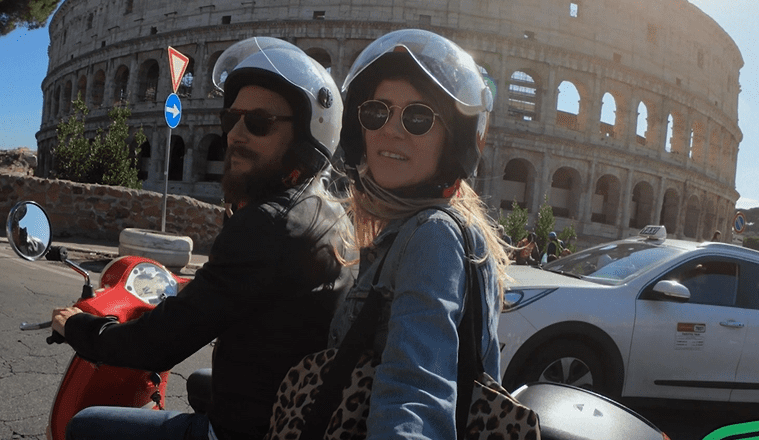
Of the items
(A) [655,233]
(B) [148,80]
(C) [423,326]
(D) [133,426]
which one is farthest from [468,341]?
(B) [148,80]

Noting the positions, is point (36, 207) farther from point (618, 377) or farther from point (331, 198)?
point (618, 377)

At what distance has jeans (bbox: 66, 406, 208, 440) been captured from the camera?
4.67ft

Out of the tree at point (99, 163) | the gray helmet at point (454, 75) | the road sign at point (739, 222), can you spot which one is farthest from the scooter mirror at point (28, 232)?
the road sign at point (739, 222)

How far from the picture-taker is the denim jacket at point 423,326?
34.7 inches

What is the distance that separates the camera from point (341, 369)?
102cm

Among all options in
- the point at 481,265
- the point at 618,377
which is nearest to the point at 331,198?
the point at 481,265

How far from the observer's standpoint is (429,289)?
37.7 inches

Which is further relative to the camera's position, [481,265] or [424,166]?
[424,166]

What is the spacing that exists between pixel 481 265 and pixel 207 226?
1373 cm

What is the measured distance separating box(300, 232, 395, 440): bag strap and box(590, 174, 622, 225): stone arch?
3423 cm

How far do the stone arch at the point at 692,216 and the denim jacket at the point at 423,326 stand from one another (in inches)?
1658

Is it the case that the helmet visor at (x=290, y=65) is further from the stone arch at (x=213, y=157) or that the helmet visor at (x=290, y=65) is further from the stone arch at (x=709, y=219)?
the stone arch at (x=709, y=219)

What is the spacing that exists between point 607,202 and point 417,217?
118ft

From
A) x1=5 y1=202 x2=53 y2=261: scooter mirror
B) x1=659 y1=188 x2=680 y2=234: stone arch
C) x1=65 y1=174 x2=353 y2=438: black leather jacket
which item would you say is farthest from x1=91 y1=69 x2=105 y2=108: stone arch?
x1=65 y1=174 x2=353 y2=438: black leather jacket
